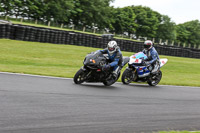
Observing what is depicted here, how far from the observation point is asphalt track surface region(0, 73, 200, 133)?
17.0ft

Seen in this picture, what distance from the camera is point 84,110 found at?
6.42 metres

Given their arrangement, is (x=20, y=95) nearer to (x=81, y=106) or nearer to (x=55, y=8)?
(x=81, y=106)

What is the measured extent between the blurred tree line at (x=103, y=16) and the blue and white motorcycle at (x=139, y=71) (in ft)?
128

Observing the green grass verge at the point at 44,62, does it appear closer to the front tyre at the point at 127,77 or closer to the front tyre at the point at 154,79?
the front tyre at the point at 154,79

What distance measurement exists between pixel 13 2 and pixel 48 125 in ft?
157

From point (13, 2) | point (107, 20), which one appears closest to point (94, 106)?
point (13, 2)

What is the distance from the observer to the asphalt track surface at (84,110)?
17.0ft

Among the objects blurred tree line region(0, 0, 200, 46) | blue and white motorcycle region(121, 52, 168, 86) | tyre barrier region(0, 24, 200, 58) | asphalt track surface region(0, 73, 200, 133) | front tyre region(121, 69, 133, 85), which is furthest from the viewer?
blurred tree line region(0, 0, 200, 46)

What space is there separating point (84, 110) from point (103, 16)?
65.6 m

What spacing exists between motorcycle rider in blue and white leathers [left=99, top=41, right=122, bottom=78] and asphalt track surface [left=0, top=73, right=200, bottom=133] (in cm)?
103

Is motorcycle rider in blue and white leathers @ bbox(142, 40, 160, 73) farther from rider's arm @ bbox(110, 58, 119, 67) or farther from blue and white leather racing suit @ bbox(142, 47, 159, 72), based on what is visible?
rider's arm @ bbox(110, 58, 119, 67)

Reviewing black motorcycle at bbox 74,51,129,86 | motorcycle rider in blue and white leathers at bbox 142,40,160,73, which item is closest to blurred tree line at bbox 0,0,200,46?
motorcycle rider in blue and white leathers at bbox 142,40,160,73

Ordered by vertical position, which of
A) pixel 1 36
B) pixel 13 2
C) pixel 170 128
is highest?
pixel 13 2

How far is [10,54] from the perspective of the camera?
15914mm
